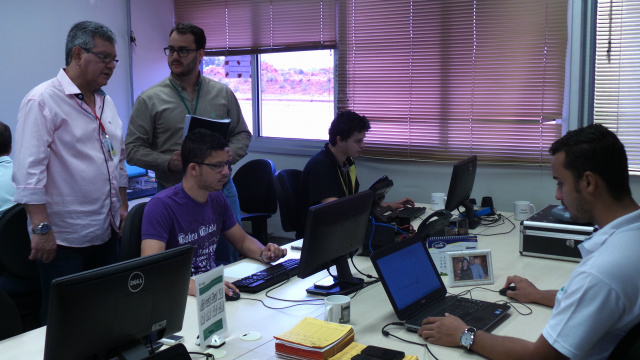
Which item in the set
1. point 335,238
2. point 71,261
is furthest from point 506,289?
point 71,261

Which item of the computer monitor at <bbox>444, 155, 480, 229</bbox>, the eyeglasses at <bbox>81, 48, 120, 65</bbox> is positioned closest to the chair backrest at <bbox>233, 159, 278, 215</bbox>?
the computer monitor at <bbox>444, 155, 480, 229</bbox>

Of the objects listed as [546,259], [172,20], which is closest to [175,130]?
[546,259]

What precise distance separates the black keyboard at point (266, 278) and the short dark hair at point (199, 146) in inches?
20.7

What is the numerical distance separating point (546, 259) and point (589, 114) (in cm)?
127

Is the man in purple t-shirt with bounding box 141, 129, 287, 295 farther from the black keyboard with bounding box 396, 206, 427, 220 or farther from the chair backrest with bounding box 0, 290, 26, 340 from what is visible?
the black keyboard with bounding box 396, 206, 427, 220

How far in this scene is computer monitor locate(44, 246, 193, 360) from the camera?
1.31 metres

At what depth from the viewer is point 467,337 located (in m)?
1.70

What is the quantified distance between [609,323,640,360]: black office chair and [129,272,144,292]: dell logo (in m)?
1.15

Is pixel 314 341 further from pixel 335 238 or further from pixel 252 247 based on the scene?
pixel 252 247

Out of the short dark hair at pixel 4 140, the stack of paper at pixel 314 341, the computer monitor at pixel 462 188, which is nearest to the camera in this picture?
the stack of paper at pixel 314 341

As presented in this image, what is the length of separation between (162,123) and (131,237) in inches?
37.6

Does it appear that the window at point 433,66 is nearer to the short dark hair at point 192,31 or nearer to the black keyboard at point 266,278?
the short dark hair at point 192,31

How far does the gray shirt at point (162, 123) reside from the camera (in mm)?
2953

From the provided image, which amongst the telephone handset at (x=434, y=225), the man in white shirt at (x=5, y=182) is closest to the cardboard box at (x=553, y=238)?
the telephone handset at (x=434, y=225)
